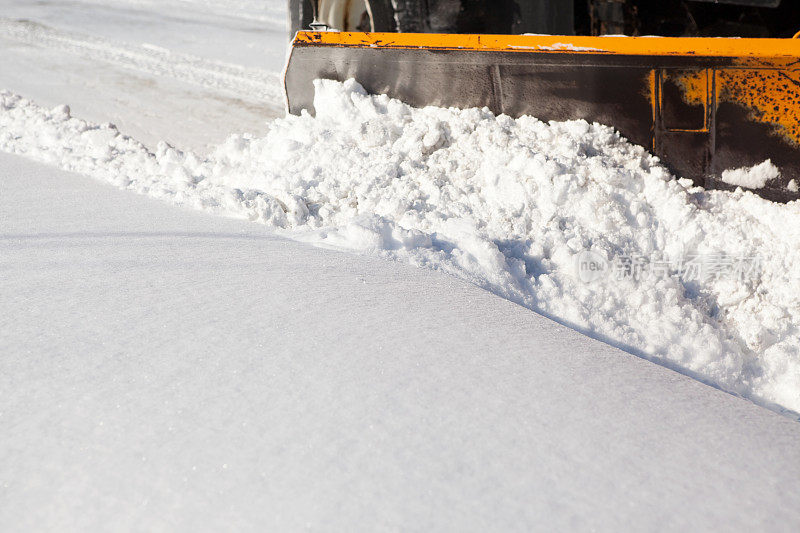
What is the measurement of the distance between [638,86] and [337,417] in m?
2.23

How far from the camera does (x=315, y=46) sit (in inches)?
134

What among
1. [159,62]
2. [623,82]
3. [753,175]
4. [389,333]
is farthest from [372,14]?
[389,333]

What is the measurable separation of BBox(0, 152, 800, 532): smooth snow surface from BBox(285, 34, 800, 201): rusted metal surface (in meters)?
1.40

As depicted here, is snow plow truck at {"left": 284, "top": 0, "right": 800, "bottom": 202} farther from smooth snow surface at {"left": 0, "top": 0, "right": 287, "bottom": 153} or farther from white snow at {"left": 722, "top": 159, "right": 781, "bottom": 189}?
smooth snow surface at {"left": 0, "top": 0, "right": 287, "bottom": 153}

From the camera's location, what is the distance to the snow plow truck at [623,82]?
2.67 m

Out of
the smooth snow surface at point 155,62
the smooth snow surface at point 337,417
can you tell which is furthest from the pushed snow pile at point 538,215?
the smooth snow surface at point 155,62

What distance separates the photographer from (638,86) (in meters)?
2.86

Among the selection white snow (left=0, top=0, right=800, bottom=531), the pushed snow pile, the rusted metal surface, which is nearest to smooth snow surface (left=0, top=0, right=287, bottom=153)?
white snow (left=0, top=0, right=800, bottom=531)

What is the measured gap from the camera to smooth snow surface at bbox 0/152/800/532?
44.8 inches

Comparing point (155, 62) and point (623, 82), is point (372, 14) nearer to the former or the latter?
point (623, 82)

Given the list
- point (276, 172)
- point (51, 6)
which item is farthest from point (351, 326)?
point (51, 6)

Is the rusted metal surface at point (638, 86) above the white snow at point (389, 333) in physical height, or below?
above

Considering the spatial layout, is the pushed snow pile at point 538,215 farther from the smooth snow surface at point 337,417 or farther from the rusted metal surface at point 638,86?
the smooth snow surface at point 337,417

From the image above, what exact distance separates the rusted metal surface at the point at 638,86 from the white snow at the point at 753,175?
0.08 feet
